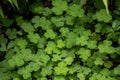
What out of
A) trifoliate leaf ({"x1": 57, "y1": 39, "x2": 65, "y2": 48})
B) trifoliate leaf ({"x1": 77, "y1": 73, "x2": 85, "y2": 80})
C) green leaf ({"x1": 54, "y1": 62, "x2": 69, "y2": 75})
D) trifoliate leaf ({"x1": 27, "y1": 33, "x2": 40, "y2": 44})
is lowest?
trifoliate leaf ({"x1": 77, "y1": 73, "x2": 85, "y2": 80})

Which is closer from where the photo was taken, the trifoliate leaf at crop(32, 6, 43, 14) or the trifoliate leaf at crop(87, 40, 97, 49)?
the trifoliate leaf at crop(87, 40, 97, 49)

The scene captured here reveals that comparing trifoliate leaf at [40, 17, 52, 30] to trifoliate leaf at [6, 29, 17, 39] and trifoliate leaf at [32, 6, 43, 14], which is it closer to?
trifoliate leaf at [32, 6, 43, 14]

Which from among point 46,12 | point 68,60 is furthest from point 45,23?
point 68,60

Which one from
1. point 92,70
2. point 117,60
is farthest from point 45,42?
point 117,60

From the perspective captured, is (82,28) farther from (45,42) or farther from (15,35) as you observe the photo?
(15,35)

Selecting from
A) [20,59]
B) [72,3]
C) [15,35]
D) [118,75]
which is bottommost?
[118,75]

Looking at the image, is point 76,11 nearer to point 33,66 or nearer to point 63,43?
point 63,43

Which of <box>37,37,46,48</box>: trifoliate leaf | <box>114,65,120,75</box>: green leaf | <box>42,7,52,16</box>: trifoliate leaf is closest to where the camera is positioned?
<box>114,65,120,75</box>: green leaf

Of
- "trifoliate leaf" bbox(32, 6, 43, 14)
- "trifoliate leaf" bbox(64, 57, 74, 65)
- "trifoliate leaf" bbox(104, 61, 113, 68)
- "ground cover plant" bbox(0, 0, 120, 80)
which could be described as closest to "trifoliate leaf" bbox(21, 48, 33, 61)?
"ground cover plant" bbox(0, 0, 120, 80)

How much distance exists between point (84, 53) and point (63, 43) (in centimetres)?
22

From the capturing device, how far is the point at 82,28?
8.98ft

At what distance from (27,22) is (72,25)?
0.45m

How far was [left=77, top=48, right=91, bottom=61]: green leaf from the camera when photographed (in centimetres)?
261

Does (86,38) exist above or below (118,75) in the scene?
above
